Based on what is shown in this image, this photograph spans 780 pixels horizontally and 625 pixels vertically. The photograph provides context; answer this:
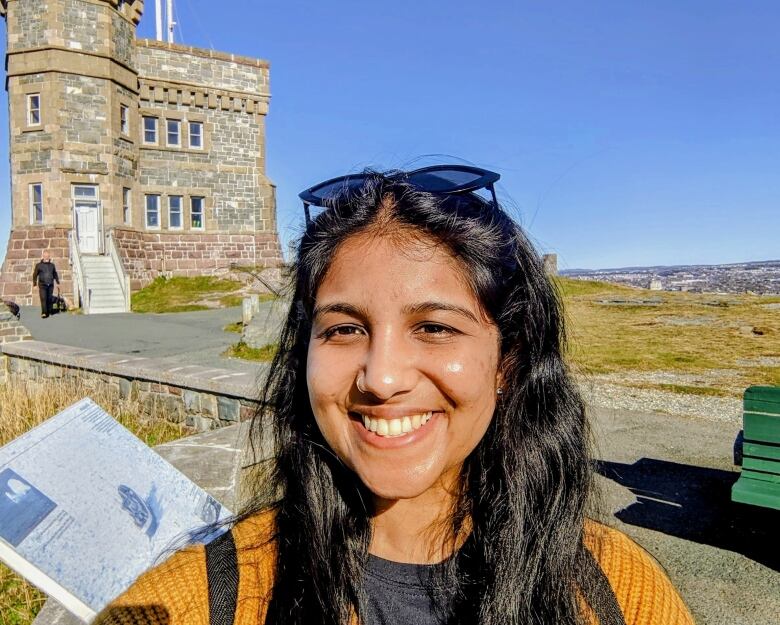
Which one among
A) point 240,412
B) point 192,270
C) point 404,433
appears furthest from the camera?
point 192,270

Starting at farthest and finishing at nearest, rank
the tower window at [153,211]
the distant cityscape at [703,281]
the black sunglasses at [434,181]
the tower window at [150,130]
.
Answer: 1. the distant cityscape at [703,281]
2. the tower window at [150,130]
3. the tower window at [153,211]
4. the black sunglasses at [434,181]

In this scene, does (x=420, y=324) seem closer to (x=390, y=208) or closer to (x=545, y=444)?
(x=390, y=208)

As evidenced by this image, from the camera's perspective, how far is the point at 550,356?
1691 millimetres

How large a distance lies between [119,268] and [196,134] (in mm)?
7976

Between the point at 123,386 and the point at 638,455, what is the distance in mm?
5732

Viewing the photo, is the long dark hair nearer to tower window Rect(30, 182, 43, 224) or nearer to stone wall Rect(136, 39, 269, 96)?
tower window Rect(30, 182, 43, 224)

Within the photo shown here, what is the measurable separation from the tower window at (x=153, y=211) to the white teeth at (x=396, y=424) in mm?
26791

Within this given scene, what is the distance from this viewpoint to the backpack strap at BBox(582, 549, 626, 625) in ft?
4.33

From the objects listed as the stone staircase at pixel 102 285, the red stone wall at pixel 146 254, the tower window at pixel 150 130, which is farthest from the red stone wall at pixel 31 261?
the tower window at pixel 150 130

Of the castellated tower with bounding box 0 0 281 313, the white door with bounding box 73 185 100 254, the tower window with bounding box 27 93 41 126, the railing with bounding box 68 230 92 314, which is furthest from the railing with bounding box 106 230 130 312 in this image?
the tower window with bounding box 27 93 41 126

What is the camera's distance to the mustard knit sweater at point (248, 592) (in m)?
1.32

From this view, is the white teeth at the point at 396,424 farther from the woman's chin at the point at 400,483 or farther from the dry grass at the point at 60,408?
the dry grass at the point at 60,408

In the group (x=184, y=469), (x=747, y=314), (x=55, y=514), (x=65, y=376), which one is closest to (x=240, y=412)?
(x=184, y=469)

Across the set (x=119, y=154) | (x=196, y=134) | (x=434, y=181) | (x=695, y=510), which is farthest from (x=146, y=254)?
(x=434, y=181)
